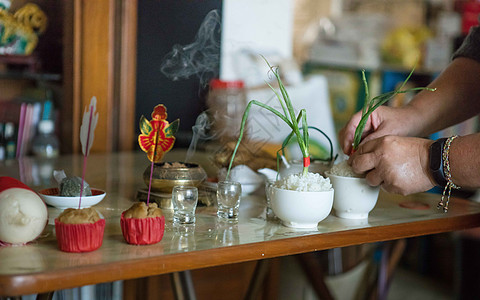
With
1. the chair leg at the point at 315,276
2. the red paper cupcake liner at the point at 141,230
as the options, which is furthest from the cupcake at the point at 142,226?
the chair leg at the point at 315,276

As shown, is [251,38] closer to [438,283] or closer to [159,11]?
[159,11]

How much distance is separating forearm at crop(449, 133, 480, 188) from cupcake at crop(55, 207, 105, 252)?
71cm

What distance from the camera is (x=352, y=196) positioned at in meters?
1.22

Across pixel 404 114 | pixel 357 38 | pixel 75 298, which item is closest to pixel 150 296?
pixel 75 298

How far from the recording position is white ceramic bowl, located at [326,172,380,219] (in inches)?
48.1

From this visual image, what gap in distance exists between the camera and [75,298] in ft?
6.20

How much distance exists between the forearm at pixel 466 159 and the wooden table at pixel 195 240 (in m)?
0.14

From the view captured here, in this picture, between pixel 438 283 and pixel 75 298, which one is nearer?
pixel 75 298

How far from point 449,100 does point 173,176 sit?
75cm

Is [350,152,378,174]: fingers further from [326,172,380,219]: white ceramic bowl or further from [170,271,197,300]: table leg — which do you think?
[170,271,197,300]: table leg

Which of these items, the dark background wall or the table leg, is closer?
the table leg

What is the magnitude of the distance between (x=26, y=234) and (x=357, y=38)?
3862 millimetres

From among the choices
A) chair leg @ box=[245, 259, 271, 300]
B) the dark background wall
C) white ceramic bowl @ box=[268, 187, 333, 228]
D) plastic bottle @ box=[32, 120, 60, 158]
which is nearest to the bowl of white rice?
white ceramic bowl @ box=[268, 187, 333, 228]

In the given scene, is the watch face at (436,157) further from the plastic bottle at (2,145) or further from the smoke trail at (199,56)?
the plastic bottle at (2,145)
